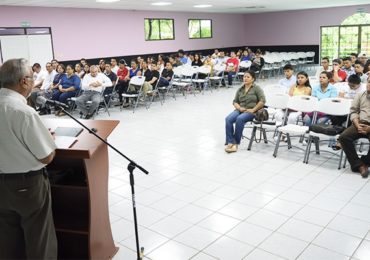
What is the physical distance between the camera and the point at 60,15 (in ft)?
38.0

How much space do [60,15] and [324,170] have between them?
32.2 ft

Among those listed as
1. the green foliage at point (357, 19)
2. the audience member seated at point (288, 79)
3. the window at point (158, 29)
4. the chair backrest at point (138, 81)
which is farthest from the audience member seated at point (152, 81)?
the green foliage at point (357, 19)

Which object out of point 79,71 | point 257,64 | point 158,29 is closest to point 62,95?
point 79,71

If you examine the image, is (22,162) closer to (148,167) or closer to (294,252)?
(294,252)

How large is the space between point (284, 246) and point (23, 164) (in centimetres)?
200

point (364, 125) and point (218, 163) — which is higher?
point (364, 125)

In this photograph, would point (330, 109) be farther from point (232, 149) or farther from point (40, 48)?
point (40, 48)

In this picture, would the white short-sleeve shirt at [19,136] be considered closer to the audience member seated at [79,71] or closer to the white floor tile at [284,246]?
the white floor tile at [284,246]

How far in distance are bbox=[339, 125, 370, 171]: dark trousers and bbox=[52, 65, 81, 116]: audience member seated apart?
604 cm

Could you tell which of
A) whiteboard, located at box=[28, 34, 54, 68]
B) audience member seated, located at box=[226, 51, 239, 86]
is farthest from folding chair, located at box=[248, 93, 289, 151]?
whiteboard, located at box=[28, 34, 54, 68]

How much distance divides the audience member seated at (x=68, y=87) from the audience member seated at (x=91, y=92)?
395 mm

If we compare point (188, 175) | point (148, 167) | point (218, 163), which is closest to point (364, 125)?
point (218, 163)

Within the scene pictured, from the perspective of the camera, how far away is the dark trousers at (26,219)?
202cm

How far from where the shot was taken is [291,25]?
1825cm
